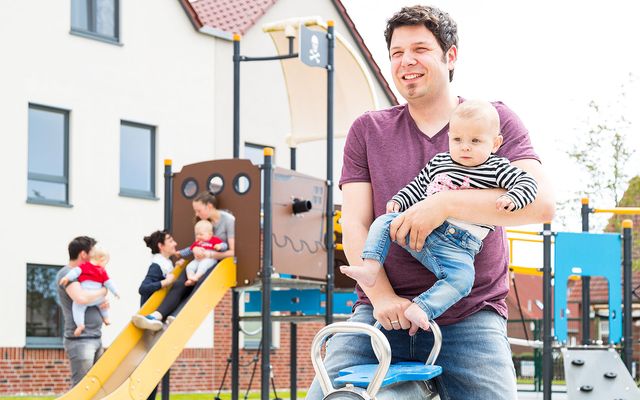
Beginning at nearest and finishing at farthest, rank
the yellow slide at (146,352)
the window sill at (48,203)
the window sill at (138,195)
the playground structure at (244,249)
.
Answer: the yellow slide at (146,352)
the playground structure at (244,249)
the window sill at (48,203)
the window sill at (138,195)

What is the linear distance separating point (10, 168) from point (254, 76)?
21.3 feet

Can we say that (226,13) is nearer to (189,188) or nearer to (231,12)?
(231,12)

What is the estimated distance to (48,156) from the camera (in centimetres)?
1966

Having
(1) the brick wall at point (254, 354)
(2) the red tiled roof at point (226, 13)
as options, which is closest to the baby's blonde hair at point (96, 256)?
(1) the brick wall at point (254, 354)

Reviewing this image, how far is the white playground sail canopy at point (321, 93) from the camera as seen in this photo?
1366 cm

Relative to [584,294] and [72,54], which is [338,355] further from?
[72,54]

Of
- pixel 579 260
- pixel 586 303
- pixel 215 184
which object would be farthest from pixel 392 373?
pixel 586 303

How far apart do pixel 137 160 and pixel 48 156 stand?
2072mm

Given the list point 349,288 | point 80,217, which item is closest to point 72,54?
point 80,217

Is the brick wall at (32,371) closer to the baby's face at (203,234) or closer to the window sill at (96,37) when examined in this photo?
the window sill at (96,37)

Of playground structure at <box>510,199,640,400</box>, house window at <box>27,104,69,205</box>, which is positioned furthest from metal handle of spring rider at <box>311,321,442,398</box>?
house window at <box>27,104,69,205</box>

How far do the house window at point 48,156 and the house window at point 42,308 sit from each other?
1.25 meters

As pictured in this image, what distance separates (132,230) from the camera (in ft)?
67.9

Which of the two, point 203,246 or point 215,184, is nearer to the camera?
point 203,246
